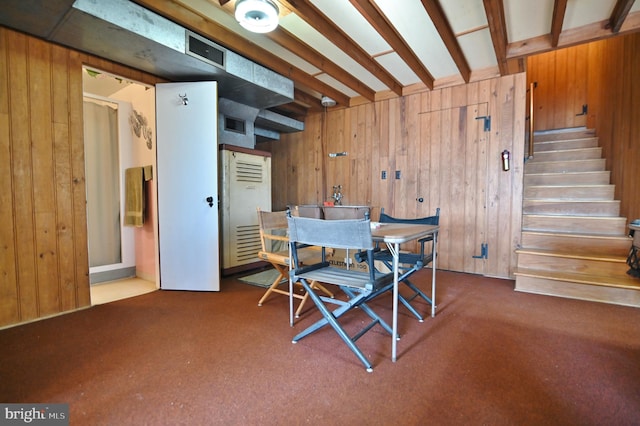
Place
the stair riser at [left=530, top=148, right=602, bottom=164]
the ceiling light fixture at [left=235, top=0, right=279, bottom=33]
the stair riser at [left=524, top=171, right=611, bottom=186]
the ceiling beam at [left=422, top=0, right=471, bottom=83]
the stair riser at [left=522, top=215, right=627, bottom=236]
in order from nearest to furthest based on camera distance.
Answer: the ceiling light fixture at [left=235, top=0, right=279, bottom=33]
the ceiling beam at [left=422, top=0, right=471, bottom=83]
the stair riser at [left=522, top=215, right=627, bottom=236]
the stair riser at [left=524, top=171, right=611, bottom=186]
the stair riser at [left=530, top=148, right=602, bottom=164]

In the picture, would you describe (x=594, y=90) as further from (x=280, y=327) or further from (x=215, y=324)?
(x=215, y=324)

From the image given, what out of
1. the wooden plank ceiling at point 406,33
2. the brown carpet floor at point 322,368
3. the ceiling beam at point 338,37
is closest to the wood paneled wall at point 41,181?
the brown carpet floor at point 322,368

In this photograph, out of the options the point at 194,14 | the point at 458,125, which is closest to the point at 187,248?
the point at 194,14

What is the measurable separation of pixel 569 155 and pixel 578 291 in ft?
7.65

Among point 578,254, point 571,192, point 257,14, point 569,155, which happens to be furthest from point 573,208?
point 257,14

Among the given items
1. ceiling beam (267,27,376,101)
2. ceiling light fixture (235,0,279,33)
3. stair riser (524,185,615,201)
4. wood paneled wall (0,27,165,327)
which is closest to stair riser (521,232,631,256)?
stair riser (524,185,615,201)

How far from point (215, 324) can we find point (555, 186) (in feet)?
13.4

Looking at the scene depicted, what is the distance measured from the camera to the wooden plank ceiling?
87.8 inches

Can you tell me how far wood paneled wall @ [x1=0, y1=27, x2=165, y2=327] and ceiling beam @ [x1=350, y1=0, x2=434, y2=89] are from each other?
7.42 feet

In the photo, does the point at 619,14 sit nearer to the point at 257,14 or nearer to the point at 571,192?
the point at 571,192

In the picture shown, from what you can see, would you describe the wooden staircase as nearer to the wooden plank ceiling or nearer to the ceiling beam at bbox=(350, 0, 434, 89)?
the wooden plank ceiling

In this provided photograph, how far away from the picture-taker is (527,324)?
2.16 m

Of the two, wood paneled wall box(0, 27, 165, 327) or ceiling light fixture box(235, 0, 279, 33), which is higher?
ceiling light fixture box(235, 0, 279, 33)

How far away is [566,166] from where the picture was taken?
12.8 ft
